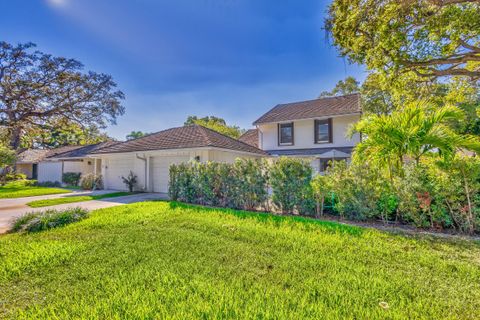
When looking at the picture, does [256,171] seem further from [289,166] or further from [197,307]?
[197,307]

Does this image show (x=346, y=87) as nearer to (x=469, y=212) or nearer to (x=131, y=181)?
(x=469, y=212)

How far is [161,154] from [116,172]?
508 cm

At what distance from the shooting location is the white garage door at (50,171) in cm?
2494

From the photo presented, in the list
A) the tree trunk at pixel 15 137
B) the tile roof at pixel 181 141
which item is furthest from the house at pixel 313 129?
the tree trunk at pixel 15 137

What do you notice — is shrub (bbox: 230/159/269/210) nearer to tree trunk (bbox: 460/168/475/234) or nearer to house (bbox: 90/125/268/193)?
house (bbox: 90/125/268/193)

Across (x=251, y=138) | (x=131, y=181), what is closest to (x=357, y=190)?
(x=131, y=181)

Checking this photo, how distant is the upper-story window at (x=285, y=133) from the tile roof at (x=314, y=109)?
587 mm

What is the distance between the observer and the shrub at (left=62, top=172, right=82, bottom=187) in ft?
72.4

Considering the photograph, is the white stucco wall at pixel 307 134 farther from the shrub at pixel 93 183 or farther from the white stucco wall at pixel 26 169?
the white stucco wall at pixel 26 169

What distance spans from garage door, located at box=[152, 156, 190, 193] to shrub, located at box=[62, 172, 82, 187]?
11962 mm

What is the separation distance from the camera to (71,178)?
22266mm

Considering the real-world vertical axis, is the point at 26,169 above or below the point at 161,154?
below

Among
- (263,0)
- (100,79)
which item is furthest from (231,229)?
(100,79)

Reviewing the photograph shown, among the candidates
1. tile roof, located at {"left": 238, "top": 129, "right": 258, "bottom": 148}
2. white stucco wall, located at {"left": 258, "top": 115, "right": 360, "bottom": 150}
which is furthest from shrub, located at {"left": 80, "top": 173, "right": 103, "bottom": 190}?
tile roof, located at {"left": 238, "top": 129, "right": 258, "bottom": 148}
